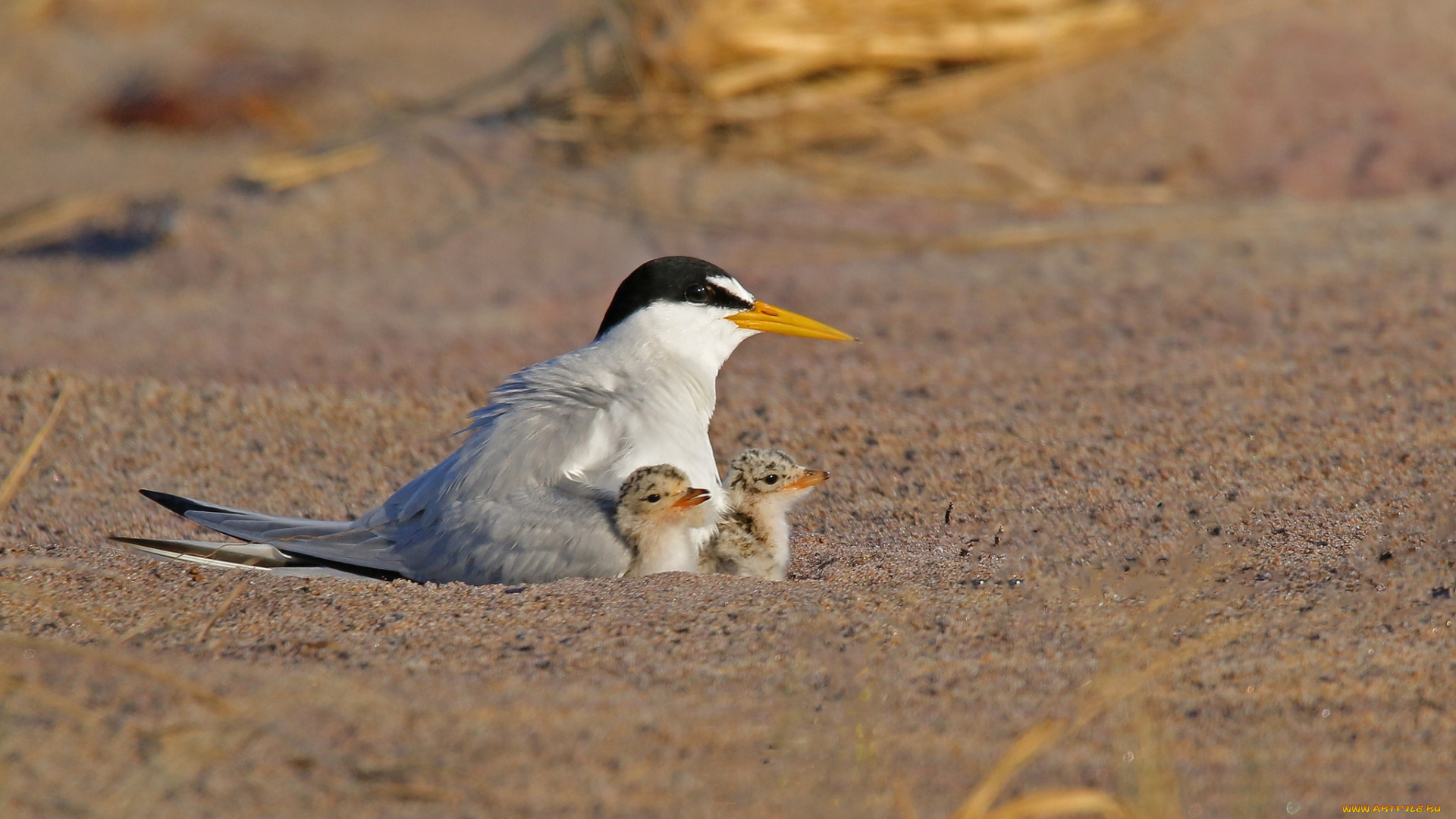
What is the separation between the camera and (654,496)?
3.03 m

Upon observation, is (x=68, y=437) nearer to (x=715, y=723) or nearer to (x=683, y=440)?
(x=683, y=440)

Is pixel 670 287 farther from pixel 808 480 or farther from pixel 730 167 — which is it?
pixel 730 167

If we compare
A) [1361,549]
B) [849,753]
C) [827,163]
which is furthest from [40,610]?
[827,163]

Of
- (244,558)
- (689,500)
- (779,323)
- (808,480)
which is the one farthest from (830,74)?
(244,558)

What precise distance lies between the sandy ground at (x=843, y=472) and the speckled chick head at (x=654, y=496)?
150 millimetres

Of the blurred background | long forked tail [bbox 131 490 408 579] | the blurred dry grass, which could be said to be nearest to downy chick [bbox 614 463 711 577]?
long forked tail [bbox 131 490 408 579]

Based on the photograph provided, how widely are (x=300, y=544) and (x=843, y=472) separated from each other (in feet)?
4.83

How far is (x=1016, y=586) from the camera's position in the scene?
3.01 metres

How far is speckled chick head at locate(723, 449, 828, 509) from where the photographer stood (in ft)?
10.7

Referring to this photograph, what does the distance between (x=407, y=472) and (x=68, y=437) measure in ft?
3.42

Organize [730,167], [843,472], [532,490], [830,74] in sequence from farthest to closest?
[830,74]
[730,167]
[843,472]
[532,490]

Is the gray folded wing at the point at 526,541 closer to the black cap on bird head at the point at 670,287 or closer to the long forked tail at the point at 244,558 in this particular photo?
the long forked tail at the point at 244,558

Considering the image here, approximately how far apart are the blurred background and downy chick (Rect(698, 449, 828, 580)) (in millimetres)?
2353

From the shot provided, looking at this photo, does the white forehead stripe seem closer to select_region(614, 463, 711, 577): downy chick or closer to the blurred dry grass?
select_region(614, 463, 711, 577): downy chick
